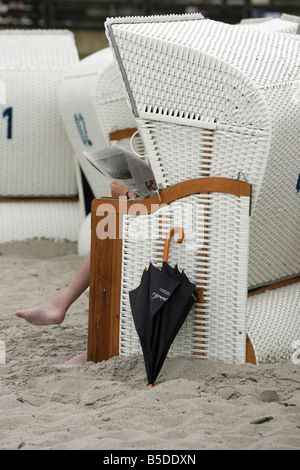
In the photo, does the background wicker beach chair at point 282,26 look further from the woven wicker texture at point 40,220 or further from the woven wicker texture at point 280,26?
the woven wicker texture at point 40,220

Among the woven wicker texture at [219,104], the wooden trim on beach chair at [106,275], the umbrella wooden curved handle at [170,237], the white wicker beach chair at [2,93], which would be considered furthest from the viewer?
the white wicker beach chair at [2,93]

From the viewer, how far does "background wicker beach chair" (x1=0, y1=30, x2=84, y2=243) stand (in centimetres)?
554

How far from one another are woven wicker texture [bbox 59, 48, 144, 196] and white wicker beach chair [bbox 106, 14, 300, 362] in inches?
68.1

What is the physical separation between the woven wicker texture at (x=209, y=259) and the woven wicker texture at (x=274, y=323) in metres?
0.08

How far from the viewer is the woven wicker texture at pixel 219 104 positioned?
266cm

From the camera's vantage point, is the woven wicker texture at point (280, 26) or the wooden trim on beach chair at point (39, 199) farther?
the wooden trim on beach chair at point (39, 199)

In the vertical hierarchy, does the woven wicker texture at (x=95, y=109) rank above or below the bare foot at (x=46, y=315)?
above

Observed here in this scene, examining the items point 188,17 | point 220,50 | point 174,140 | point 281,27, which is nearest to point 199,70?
point 220,50

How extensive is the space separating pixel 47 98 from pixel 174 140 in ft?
9.68

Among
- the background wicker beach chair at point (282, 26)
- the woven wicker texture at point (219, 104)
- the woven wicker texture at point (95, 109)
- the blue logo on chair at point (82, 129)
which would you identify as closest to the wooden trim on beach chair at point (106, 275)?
the woven wicker texture at point (219, 104)

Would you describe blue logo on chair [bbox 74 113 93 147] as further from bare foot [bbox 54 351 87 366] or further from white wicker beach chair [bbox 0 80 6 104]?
bare foot [bbox 54 351 87 366]

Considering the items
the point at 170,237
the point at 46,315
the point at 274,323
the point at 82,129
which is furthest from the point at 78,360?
the point at 82,129

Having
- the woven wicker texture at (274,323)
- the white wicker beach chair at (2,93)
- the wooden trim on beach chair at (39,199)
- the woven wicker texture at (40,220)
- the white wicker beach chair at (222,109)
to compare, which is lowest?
the woven wicker texture at (40,220)
